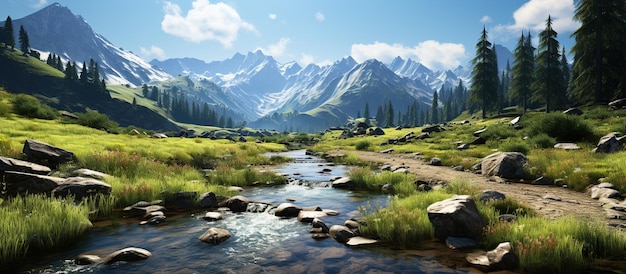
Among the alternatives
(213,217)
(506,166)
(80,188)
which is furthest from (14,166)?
(506,166)

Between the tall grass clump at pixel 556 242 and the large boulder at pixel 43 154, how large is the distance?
60.0 feet

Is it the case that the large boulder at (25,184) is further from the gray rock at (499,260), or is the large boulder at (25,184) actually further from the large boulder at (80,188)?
the gray rock at (499,260)

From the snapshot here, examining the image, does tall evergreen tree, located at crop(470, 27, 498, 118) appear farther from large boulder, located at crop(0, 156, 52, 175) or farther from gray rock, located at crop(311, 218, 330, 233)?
large boulder, located at crop(0, 156, 52, 175)

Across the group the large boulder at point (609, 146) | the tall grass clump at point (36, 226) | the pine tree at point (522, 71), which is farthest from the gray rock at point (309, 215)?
the pine tree at point (522, 71)

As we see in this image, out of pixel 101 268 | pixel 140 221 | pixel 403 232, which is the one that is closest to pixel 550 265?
pixel 403 232

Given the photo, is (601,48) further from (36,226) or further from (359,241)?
(36,226)

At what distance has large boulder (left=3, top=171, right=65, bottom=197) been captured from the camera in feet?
33.4

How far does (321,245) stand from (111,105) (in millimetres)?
216938

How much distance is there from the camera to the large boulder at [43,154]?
15180 millimetres

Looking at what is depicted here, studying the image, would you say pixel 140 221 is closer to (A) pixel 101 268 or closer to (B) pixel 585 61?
(A) pixel 101 268

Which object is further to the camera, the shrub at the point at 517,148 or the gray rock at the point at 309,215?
the shrub at the point at 517,148

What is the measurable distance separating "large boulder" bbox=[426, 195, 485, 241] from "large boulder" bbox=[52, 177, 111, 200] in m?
11.2

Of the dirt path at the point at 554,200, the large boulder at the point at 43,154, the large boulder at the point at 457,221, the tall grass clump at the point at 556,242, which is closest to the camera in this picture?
the tall grass clump at the point at 556,242

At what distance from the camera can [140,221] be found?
10422mm
